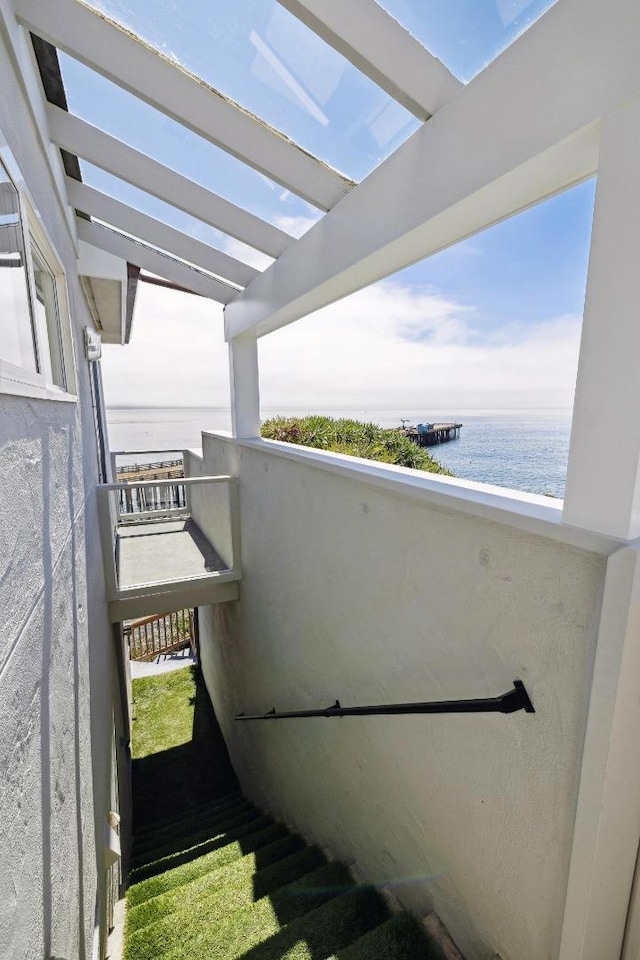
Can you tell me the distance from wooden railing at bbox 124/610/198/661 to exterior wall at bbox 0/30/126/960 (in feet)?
22.8

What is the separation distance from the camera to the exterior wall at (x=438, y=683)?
4.09 ft

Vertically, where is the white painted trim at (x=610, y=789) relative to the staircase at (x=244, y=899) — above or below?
above

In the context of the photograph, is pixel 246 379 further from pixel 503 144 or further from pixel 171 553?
pixel 503 144

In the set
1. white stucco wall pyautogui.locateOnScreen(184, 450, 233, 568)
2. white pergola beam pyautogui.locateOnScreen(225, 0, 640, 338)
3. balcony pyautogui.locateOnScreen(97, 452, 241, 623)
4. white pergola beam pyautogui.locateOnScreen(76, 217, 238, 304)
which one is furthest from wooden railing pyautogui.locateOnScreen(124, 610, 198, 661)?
white pergola beam pyautogui.locateOnScreen(225, 0, 640, 338)

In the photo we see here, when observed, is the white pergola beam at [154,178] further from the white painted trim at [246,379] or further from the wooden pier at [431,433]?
the wooden pier at [431,433]

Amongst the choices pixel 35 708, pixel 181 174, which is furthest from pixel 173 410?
pixel 35 708

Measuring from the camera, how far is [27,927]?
979mm

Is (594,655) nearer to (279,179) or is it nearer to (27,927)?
(27,927)

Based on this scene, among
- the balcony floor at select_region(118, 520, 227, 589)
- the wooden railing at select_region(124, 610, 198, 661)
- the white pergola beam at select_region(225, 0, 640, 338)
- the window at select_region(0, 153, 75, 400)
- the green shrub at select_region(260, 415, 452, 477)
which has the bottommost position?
→ the wooden railing at select_region(124, 610, 198, 661)

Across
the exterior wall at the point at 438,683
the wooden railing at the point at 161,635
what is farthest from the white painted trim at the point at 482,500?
the wooden railing at the point at 161,635

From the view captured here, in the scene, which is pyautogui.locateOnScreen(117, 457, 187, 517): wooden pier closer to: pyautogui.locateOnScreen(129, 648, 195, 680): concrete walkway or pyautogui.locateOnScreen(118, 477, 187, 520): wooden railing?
pyautogui.locateOnScreen(118, 477, 187, 520): wooden railing

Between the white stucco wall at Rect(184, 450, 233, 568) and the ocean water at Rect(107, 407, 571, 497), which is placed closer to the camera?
the ocean water at Rect(107, 407, 571, 497)

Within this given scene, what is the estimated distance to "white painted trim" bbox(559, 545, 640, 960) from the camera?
1.04m

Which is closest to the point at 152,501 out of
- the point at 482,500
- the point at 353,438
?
the point at 353,438
